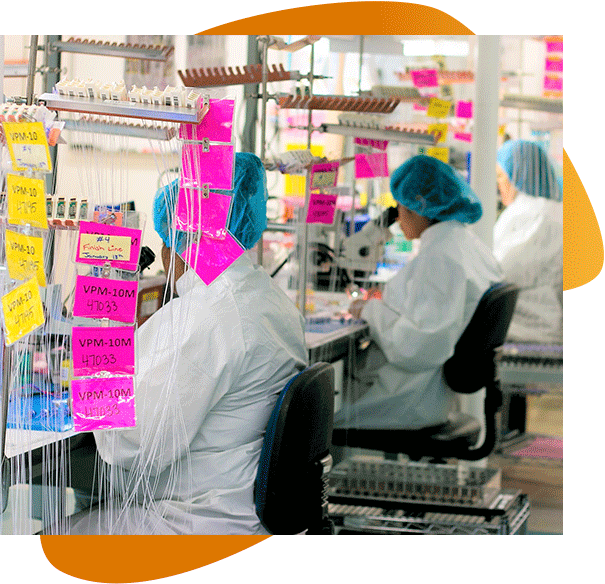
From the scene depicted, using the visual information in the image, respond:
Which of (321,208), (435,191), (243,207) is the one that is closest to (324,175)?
(321,208)

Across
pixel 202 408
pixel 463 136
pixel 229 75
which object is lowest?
pixel 202 408

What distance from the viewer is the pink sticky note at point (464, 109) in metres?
4.55

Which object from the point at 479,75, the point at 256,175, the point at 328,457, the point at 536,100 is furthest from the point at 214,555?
the point at 536,100

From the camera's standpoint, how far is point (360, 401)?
3027 mm

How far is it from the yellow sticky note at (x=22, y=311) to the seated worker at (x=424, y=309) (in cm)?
157

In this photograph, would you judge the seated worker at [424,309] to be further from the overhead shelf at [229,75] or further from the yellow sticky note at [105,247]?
the yellow sticky note at [105,247]

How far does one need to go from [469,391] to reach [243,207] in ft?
4.70

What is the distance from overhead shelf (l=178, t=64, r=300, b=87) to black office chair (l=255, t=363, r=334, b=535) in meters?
0.93

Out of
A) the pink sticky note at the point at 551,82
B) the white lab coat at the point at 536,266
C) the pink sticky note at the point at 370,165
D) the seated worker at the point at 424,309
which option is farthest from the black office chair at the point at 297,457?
the pink sticky note at the point at 551,82

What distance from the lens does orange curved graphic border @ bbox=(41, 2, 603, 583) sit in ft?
5.95

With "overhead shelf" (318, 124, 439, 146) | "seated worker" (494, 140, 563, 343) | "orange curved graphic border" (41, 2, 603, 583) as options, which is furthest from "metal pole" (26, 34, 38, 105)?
"seated worker" (494, 140, 563, 343)

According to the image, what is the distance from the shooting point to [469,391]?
9.60ft

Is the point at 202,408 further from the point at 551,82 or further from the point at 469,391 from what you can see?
the point at 551,82

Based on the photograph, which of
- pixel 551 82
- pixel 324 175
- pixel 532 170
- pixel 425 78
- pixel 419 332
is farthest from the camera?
pixel 551 82
